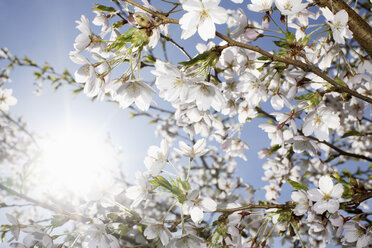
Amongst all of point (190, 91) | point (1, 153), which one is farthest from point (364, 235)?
point (1, 153)

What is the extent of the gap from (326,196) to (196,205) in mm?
707

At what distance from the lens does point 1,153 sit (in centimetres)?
773

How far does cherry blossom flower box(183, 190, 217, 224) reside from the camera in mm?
1040

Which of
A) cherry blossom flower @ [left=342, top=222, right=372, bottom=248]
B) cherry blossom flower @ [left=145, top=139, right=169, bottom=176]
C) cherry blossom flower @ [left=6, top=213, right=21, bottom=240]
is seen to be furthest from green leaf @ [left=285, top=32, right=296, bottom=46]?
cherry blossom flower @ [left=6, top=213, right=21, bottom=240]

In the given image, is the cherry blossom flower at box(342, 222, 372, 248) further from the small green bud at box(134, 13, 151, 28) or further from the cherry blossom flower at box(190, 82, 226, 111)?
the small green bud at box(134, 13, 151, 28)

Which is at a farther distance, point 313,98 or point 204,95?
point 313,98

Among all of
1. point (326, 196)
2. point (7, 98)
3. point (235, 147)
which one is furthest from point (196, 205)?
point (7, 98)

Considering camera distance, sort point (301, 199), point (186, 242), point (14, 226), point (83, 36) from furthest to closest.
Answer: point (14, 226) < point (301, 199) < point (186, 242) < point (83, 36)

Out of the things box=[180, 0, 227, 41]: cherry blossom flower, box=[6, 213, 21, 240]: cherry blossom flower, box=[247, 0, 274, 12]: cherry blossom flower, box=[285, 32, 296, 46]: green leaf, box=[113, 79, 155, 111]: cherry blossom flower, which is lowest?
box=[6, 213, 21, 240]: cherry blossom flower

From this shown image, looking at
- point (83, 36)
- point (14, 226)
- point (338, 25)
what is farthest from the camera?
point (14, 226)

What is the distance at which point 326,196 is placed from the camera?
1.27 meters

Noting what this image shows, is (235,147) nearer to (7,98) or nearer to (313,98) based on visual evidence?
(313,98)

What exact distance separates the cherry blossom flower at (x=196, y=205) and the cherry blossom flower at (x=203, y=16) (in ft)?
2.14

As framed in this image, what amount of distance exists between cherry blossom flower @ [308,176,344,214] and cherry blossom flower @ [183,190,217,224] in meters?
0.53
